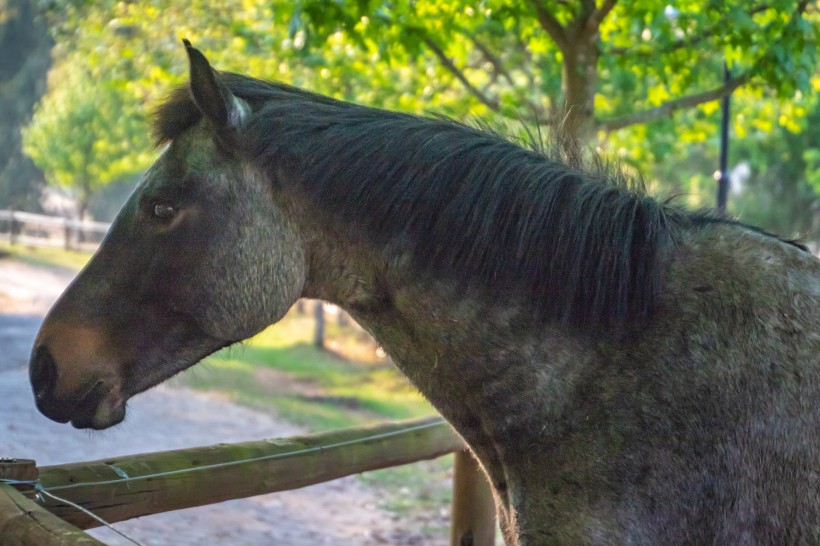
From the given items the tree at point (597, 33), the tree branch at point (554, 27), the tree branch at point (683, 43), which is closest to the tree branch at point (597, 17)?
the tree at point (597, 33)

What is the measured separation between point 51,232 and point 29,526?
3124 cm

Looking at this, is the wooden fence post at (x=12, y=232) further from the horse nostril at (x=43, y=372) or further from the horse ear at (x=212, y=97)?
the horse ear at (x=212, y=97)

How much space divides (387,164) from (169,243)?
23.3 inches

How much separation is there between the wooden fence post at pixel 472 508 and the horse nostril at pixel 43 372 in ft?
7.06

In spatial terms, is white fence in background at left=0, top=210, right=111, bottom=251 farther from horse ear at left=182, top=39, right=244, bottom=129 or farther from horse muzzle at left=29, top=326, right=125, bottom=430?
horse ear at left=182, top=39, right=244, bottom=129

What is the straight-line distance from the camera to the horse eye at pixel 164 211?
2.15 meters

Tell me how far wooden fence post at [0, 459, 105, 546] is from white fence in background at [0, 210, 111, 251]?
24.7m

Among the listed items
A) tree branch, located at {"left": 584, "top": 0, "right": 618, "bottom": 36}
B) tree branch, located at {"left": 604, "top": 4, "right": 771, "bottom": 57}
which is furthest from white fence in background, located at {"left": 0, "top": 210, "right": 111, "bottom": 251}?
tree branch, located at {"left": 584, "top": 0, "right": 618, "bottom": 36}

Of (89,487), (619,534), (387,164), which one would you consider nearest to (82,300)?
(89,487)

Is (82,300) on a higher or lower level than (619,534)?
higher

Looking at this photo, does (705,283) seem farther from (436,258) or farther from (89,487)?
(89,487)

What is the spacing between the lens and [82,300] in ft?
7.02

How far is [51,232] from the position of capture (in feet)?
100

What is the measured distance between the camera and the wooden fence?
1971mm
